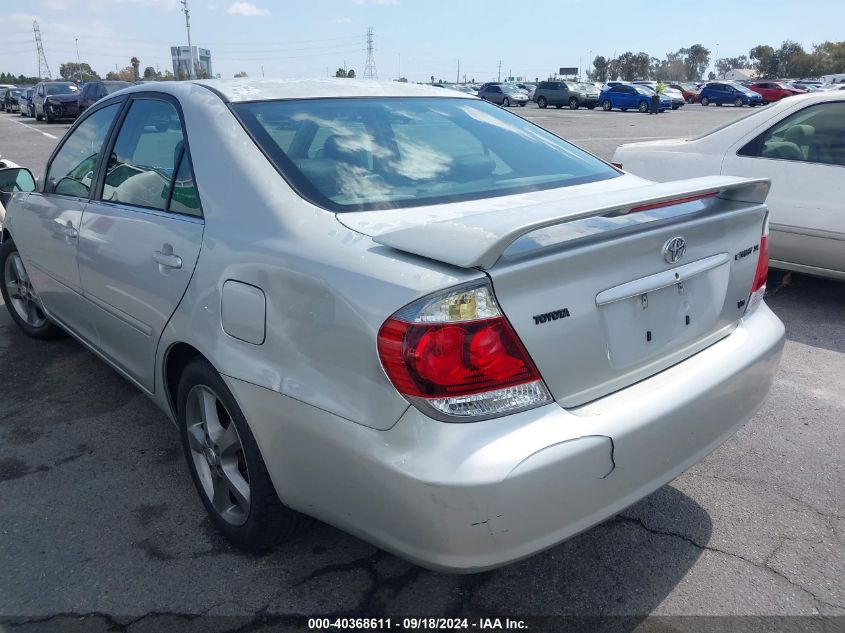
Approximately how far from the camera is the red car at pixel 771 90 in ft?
167

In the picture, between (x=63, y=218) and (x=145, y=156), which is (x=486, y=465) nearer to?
(x=145, y=156)

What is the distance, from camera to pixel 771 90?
52469 mm

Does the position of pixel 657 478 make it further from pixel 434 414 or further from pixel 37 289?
pixel 37 289

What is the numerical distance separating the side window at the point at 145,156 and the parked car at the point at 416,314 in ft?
0.05

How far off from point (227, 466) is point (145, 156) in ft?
4.58

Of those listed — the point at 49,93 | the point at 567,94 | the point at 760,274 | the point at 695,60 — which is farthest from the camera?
the point at 695,60

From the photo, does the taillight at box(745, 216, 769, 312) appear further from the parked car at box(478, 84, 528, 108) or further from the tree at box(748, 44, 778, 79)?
the tree at box(748, 44, 778, 79)

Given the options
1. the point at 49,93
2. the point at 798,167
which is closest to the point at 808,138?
the point at 798,167

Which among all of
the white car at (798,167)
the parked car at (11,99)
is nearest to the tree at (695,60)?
the parked car at (11,99)

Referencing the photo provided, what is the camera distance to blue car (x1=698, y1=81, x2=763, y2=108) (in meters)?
50.7

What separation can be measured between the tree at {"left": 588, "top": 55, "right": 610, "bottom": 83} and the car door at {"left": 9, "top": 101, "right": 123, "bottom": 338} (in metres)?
135

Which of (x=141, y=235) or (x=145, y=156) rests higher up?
(x=145, y=156)

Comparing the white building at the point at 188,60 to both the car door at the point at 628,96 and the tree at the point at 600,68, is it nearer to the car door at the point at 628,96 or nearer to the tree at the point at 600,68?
the car door at the point at 628,96

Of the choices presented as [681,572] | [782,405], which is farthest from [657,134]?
[681,572]
